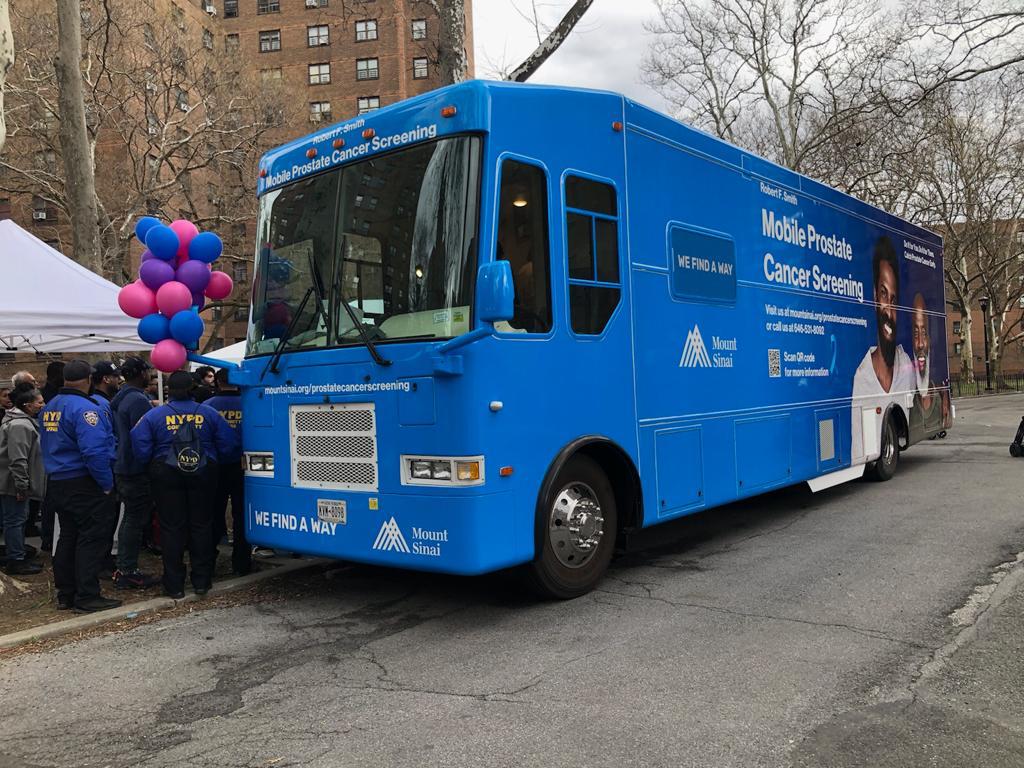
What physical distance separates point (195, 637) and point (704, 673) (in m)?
3.29

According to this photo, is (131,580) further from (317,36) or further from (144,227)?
(317,36)

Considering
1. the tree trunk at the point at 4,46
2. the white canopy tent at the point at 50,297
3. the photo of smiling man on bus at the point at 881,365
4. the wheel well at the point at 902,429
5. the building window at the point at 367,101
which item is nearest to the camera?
the tree trunk at the point at 4,46

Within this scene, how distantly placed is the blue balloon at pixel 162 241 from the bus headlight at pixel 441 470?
2932 mm

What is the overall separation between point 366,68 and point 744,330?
151 ft

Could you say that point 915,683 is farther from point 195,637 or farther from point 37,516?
point 37,516

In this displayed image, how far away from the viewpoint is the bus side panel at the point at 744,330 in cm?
625

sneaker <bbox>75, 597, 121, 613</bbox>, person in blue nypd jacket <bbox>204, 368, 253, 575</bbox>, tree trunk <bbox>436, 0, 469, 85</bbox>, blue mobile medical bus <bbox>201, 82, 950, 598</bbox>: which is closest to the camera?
blue mobile medical bus <bbox>201, 82, 950, 598</bbox>

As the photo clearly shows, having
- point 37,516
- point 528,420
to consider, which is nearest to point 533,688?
point 528,420

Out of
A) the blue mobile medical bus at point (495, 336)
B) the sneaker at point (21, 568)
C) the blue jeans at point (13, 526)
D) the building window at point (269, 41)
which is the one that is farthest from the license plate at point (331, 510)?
the building window at point (269, 41)

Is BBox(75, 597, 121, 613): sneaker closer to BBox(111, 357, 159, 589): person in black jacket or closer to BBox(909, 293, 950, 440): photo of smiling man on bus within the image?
BBox(111, 357, 159, 589): person in black jacket

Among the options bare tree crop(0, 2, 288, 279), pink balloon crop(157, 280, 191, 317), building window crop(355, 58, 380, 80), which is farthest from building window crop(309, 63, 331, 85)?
pink balloon crop(157, 280, 191, 317)

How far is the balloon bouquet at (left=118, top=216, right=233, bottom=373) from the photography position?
6.16 meters

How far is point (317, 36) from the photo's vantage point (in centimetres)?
4822

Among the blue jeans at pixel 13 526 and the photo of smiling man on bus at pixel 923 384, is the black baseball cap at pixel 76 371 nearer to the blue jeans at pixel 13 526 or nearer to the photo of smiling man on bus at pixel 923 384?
the blue jeans at pixel 13 526
